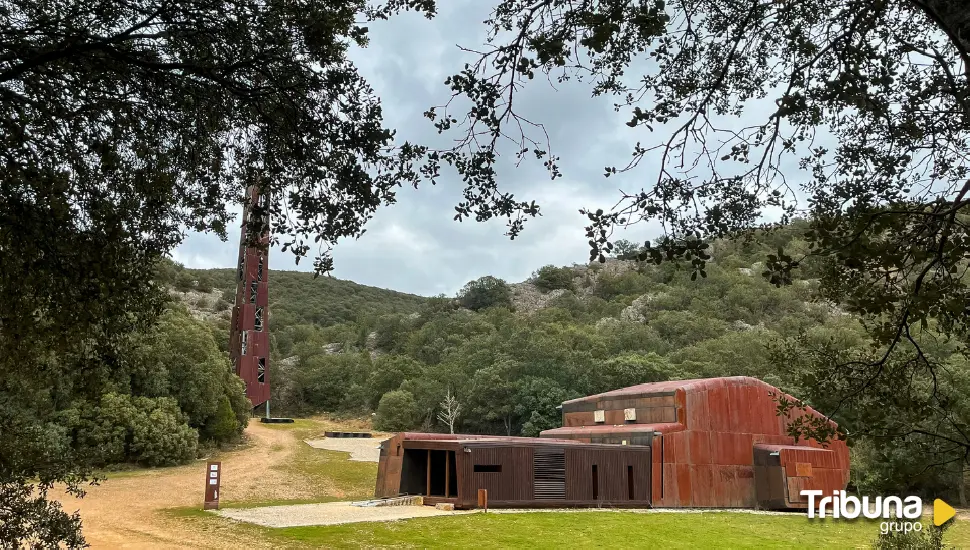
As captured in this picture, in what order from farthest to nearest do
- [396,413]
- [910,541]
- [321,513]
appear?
→ [396,413], [321,513], [910,541]

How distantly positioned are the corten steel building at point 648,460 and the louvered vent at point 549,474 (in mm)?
34

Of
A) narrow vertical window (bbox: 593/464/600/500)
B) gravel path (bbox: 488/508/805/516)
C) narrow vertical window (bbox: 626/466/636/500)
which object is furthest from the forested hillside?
narrow vertical window (bbox: 593/464/600/500)

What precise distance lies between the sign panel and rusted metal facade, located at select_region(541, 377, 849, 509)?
48.1 ft

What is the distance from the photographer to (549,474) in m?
22.8

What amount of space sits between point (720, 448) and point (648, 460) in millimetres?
3334

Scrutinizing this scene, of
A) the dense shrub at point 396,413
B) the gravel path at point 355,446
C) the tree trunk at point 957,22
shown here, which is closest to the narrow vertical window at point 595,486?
the gravel path at point 355,446

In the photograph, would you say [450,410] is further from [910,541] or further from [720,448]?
[910,541]

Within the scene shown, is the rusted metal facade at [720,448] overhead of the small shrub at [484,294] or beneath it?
beneath

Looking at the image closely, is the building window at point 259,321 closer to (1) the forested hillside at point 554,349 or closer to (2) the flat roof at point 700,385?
(1) the forested hillside at point 554,349

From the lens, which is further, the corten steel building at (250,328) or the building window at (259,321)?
the building window at (259,321)

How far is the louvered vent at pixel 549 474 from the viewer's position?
22.5 metres

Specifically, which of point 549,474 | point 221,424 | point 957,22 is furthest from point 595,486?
point 957,22

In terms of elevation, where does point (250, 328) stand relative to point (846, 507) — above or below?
above

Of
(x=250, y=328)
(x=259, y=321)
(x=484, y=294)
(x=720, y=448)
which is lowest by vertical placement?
(x=720, y=448)
